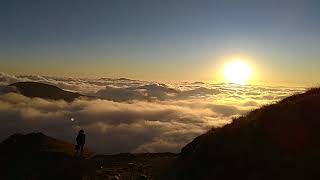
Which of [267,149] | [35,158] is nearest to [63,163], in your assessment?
[35,158]

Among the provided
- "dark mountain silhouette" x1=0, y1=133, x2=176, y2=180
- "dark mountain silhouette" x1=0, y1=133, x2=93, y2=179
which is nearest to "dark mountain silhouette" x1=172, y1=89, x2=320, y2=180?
"dark mountain silhouette" x1=0, y1=133, x2=176, y2=180

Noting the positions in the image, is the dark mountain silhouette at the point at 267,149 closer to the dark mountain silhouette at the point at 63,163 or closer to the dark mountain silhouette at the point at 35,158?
the dark mountain silhouette at the point at 63,163

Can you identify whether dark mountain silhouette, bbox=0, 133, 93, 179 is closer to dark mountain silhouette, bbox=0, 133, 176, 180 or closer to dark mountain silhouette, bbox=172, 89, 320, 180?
dark mountain silhouette, bbox=0, 133, 176, 180

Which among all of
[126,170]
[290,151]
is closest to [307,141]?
[290,151]

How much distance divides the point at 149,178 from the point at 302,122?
10.5 meters

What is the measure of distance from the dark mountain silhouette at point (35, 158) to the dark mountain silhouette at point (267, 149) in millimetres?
14232

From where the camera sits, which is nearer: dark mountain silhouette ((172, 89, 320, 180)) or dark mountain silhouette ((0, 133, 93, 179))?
dark mountain silhouette ((172, 89, 320, 180))

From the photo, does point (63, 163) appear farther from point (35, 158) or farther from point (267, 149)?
point (267, 149)

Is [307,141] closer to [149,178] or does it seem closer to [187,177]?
[187,177]

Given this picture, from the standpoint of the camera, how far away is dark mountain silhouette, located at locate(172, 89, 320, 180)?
16.8 metres

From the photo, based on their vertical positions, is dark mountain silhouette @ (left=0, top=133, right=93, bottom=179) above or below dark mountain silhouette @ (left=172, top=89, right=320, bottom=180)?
above

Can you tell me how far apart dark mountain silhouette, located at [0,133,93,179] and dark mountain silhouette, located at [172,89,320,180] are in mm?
14232

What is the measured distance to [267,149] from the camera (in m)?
19.0

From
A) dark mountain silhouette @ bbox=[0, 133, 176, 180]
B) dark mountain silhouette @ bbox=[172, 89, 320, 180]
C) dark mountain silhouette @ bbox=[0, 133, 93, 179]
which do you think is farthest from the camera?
dark mountain silhouette @ bbox=[0, 133, 93, 179]
